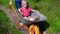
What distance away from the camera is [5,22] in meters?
8.19

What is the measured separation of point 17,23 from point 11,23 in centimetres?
26

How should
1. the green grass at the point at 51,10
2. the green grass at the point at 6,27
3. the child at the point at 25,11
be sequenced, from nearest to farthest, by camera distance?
the child at the point at 25,11
the green grass at the point at 6,27
the green grass at the point at 51,10

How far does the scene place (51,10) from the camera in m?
9.30

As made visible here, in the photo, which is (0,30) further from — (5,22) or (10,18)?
(10,18)

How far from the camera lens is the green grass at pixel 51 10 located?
793 cm

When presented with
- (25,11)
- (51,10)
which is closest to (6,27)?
(25,11)

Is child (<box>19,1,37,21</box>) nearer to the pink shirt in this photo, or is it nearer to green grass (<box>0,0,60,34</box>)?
the pink shirt

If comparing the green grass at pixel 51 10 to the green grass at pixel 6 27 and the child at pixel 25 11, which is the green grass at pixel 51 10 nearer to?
the child at pixel 25 11

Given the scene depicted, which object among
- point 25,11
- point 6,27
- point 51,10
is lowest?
point 6,27

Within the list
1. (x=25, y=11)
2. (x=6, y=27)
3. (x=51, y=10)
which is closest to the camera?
(x=25, y=11)

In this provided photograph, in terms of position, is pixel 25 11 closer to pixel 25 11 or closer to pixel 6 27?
pixel 25 11

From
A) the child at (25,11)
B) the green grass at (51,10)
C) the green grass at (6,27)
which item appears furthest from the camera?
the green grass at (51,10)

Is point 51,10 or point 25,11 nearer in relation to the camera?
point 25,11

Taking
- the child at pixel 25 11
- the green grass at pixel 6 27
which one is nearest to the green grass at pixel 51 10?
the child at pixel 25 11
